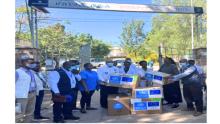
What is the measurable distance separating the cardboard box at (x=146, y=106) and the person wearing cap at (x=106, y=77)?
3.75 ft

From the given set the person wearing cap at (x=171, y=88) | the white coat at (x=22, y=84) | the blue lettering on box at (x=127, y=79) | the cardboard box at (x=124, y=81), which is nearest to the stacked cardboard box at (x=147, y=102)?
the cardboard box at (x=124, y=81)

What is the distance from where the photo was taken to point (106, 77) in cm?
1046

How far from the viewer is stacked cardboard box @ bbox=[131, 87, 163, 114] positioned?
31.4 feet

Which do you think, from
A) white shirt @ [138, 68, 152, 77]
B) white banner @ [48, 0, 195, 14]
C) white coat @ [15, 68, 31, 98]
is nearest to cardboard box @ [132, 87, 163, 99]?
white shirt @ [138, 68, 152, 77]

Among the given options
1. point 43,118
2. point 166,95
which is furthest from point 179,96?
point 43,118

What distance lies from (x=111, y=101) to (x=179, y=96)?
7.56 feet

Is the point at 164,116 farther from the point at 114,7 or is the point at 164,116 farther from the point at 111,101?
the point at 114,7

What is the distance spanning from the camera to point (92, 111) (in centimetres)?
1034

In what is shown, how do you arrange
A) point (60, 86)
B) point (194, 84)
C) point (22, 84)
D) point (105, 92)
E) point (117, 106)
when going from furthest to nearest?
point (105, 92)
point (117, 106)
point (194, 84)
point (60, 86)
point (22, 84)

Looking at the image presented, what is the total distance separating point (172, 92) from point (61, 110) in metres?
3.52

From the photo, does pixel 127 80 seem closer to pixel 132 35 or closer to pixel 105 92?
pixel 105 92

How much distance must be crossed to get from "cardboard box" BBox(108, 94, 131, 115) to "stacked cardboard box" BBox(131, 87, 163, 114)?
5.0 inches

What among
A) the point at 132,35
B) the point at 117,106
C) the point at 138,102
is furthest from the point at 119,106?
the point at 132,35

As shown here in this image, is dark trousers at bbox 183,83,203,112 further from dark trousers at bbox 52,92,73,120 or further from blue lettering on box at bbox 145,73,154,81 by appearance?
dark trousers at bbox 52,92,73,120
